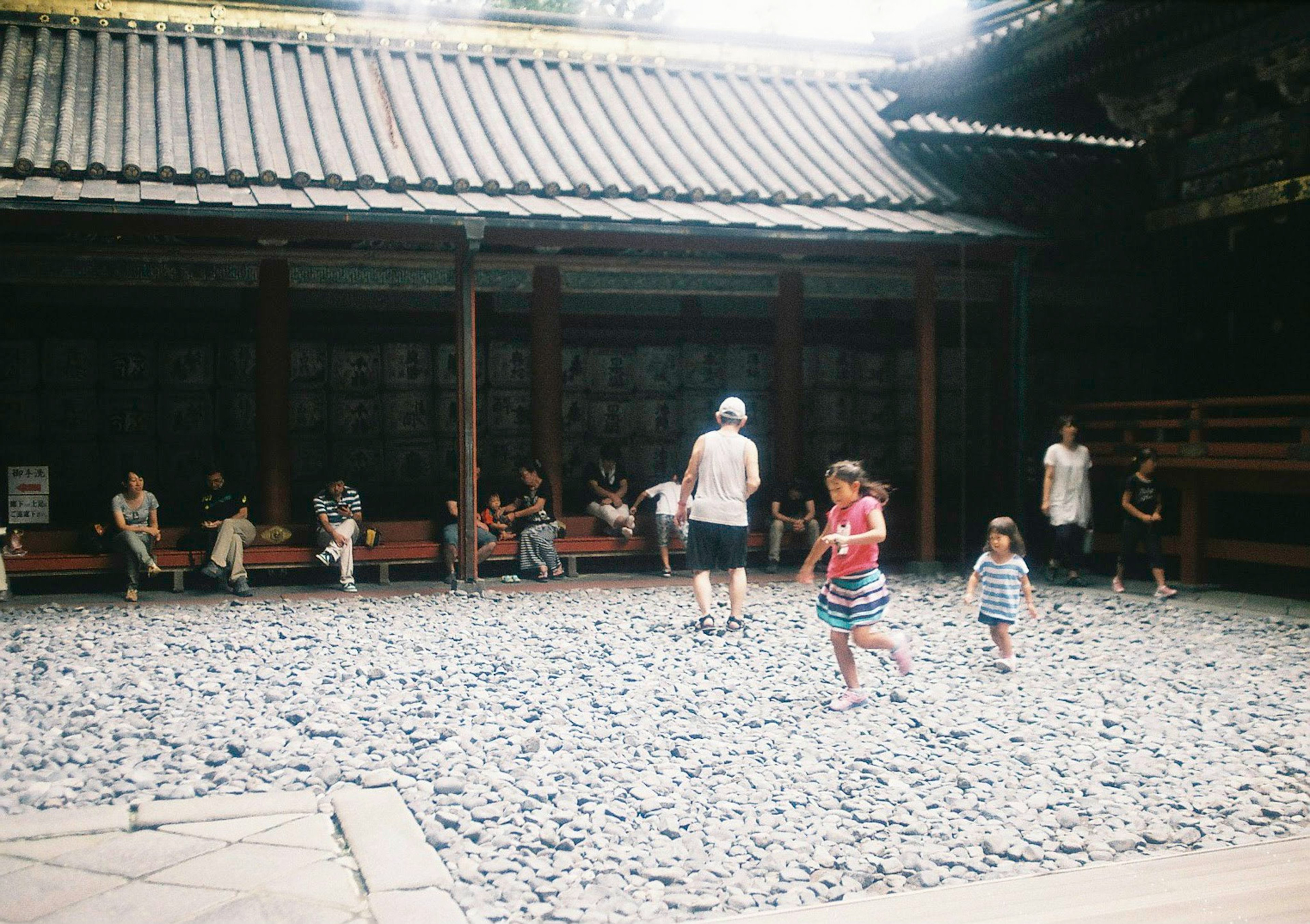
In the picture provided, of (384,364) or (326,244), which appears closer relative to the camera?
(326,244)

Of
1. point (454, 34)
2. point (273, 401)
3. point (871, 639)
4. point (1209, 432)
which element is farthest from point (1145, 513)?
point (454, 34)

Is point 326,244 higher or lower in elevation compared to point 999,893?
higher

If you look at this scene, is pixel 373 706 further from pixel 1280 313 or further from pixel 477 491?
pixel 1280 313


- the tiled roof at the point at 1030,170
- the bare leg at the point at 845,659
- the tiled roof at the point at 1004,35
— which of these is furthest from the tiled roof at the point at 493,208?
the bare leg at the point at 845,659

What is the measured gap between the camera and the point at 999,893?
378 cm

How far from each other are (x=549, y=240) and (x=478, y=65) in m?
3.46

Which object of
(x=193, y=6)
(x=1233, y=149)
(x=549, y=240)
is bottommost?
(x=549, y=240)

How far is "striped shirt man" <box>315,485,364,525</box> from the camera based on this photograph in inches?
424

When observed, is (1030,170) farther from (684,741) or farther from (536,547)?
(684,741)

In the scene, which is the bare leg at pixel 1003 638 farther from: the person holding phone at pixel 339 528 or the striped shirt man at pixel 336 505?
the striped shirt man at pixel 336 505

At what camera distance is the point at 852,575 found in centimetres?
628

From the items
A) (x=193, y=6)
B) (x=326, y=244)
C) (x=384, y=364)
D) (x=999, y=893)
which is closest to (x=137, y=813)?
(x=999, y=893)

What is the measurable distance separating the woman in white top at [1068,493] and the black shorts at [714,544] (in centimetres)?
401

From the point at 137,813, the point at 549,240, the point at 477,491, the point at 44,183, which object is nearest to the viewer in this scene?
the point at 137,813
